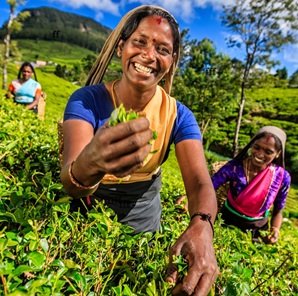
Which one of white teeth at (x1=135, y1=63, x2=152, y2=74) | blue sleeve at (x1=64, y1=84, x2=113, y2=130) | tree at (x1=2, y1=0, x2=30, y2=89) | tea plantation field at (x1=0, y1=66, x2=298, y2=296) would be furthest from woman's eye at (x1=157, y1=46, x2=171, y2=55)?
tree at (x1=2, y1=0, x2=30, y2=89)

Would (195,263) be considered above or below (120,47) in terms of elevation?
below

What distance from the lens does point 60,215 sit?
150 cm

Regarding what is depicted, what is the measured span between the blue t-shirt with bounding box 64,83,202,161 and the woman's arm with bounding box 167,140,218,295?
9 centimetres

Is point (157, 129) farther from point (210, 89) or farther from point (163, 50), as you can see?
point (210, 89)

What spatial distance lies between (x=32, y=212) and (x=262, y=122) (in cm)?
4683

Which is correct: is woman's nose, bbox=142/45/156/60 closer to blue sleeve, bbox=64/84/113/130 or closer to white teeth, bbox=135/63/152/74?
white teeth, bbox=135/63/152/74

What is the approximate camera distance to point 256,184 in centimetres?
411

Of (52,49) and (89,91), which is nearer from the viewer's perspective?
(89,91)

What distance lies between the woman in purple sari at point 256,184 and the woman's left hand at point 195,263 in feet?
8.86

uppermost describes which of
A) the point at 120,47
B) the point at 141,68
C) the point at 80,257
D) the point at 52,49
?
the point at 52,49

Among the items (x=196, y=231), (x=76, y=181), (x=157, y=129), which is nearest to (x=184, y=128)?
(x=157, y=129)

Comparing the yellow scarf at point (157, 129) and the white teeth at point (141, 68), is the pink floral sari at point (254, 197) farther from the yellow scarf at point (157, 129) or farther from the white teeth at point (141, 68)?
the white teeth at point (141, 68)

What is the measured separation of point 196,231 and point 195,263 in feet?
0.73

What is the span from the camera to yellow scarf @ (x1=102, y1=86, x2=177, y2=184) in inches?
86.4
